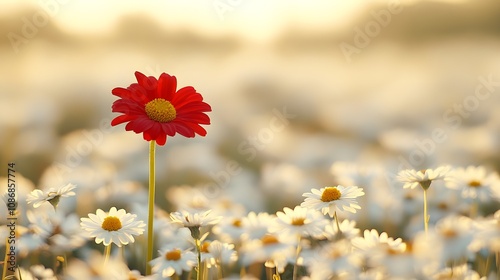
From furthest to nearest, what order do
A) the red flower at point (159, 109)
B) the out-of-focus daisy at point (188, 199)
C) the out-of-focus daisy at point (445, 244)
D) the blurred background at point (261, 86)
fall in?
1. the blurred background at point (261, 86)
2. the out-of-focus daisy at point (188, 199)
3. the red flower at point (159, 109)
4. the out-of-focus daisy at point (445, 244)

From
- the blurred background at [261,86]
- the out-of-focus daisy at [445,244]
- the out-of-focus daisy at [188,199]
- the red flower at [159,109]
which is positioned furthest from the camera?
the blurred background at [261,86]

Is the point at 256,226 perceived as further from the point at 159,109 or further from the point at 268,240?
the point at 159,109

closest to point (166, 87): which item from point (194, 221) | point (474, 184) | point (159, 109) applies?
point (159, 109)

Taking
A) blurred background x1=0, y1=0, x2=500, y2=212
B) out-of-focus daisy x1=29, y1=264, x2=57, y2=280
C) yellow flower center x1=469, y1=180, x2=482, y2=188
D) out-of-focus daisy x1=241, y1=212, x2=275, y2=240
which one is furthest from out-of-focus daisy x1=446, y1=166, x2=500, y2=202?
out-of-focus daisy x1=29, y1=264, x2=57, y2=280

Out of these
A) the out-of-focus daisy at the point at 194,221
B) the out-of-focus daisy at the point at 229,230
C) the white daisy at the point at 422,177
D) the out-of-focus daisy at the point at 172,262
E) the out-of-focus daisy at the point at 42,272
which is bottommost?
the out-of-focus daisy at the point at 42,272

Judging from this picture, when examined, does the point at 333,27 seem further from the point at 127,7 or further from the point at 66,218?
the point at 66,218

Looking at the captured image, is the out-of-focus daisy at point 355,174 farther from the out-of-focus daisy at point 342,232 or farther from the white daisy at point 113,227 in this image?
the white daisy at point 113,227

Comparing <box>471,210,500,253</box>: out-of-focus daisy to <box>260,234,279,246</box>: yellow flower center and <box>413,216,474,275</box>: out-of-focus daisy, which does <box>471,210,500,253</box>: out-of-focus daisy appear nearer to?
<box>413,216,474,275</box>: out-of-focus daisy

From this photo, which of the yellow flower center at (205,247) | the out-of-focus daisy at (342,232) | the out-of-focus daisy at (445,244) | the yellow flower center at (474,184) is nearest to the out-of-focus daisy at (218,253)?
the yellow flower center at (205,247)
